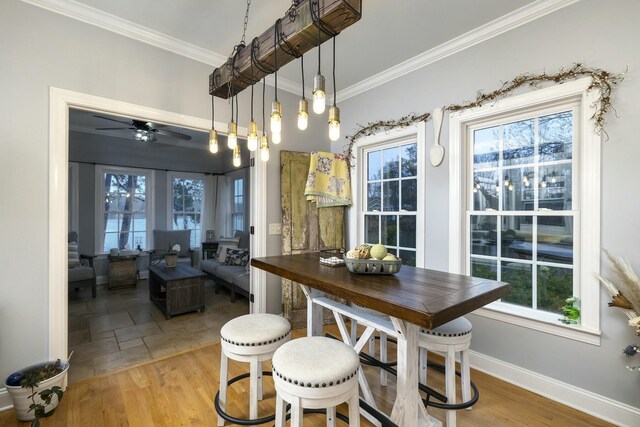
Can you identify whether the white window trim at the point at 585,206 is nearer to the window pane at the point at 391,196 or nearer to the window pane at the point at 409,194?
the window pane at the point at 409,194

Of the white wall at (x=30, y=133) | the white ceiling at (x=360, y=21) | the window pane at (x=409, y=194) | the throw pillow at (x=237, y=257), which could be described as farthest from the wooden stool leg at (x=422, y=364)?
the throw pillow at (x=237, y=257)

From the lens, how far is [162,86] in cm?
256

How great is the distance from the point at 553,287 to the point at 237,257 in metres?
4.04

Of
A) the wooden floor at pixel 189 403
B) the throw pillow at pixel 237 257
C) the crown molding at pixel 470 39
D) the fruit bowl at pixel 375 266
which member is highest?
the crown molding at pixel 470 39

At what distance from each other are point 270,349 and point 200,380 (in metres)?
1.10

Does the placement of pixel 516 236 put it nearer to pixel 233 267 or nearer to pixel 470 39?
pixel 470 39

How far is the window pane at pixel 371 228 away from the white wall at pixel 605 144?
0.88 meters

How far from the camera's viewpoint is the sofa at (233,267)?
161 inches

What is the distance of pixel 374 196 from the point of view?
3.50m

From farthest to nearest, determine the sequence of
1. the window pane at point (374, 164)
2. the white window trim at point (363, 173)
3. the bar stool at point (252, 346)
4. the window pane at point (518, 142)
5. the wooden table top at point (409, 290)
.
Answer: the window pane at point (374, 164) < the white window trim at point (363, 173) < the window pane at point (518, 142) < the bar stool at point (252, 346) < the wooden table top at point (409, 290)

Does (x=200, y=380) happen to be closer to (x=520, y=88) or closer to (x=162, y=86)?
(x=162, y=86)

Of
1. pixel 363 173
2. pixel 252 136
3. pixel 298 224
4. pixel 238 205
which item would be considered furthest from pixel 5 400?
pixel 238 205

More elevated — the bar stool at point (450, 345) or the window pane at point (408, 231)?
the window pane at point (408, 231)

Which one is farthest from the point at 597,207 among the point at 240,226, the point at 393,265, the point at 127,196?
the point at 127,196
